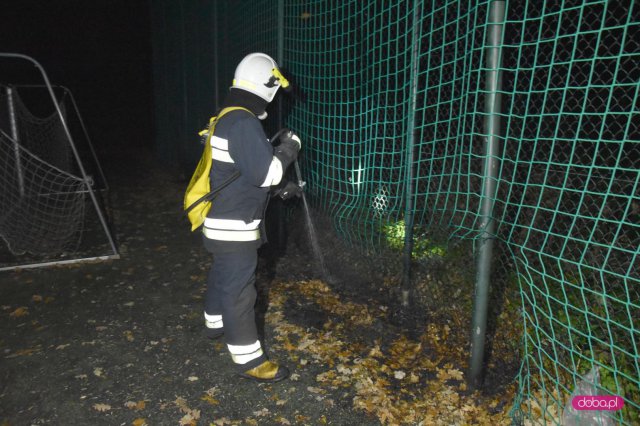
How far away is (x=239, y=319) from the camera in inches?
128

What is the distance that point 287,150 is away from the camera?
3.31 meters

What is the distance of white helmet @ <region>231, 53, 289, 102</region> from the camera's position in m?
3.12

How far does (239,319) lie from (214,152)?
3.91 ft

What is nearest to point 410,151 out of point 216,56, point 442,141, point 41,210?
point 442,141

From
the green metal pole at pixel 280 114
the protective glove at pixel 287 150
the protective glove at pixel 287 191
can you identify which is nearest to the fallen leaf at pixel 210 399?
the protective glove at pixel 287 191

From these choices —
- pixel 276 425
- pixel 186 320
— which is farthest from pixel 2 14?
pixel 276 425

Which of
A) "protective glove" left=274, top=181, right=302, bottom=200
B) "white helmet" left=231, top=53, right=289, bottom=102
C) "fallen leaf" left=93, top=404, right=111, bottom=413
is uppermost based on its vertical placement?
"white helmet" left=231, top=53, right=289, bottom=102

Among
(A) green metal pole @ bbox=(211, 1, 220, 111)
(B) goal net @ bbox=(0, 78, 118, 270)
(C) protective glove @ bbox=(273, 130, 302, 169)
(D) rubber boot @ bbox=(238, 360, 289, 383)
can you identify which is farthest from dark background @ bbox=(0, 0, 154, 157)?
(D) rubber boot @ bbox=(238, 360, 289, 383)

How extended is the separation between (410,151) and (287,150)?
43.4 inches

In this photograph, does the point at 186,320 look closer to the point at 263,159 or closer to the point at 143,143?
the point at 263,159

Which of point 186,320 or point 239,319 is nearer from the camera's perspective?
point 239,319

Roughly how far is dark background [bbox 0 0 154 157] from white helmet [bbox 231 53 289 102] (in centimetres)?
1817

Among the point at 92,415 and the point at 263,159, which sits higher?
the point at 263,159

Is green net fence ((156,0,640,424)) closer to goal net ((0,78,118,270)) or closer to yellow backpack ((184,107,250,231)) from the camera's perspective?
yellow backpack ((184,107,250,231))
